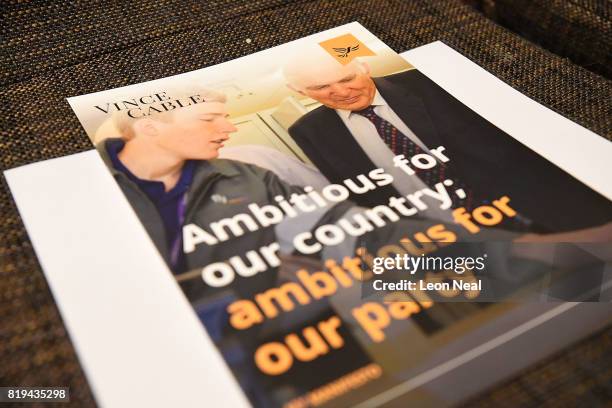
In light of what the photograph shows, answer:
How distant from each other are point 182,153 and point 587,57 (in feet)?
1.38

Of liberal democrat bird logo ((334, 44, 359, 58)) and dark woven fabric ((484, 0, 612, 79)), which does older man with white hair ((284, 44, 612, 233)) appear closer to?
liberal democrat bird logo ((334, 44, 359, 58))

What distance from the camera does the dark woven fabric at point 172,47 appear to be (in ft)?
1.65

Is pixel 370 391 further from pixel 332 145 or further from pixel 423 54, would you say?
pixel 423 54

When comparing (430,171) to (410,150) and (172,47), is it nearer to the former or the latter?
(410,150)

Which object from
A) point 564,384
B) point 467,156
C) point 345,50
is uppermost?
point 345,50

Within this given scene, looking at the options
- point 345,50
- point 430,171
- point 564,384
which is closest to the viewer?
point 564,384

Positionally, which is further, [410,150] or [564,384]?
[410,150]

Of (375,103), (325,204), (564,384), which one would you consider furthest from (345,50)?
(564,384)

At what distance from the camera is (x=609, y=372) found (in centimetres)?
36

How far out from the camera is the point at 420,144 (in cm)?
48

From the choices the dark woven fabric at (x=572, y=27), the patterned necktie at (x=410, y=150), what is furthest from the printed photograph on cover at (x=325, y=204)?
the dark woven fabric at (x=572, y=27)

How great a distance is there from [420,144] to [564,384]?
207mm

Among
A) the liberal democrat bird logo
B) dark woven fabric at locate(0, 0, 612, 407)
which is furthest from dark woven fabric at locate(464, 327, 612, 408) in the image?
the liberal democrat bird logo

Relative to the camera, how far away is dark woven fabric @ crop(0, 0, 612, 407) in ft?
1.65
